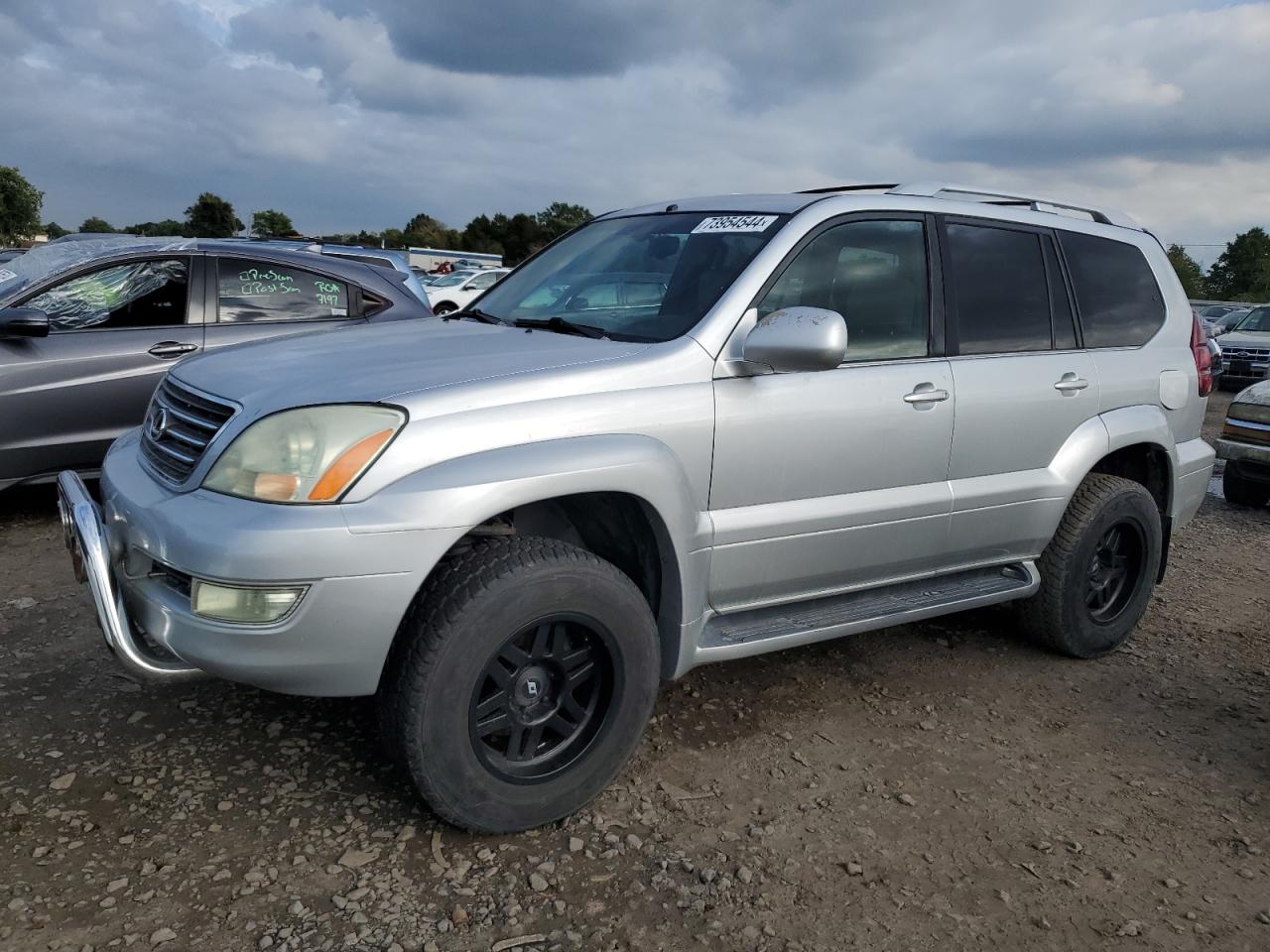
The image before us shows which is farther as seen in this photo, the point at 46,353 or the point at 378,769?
the point at 46,353

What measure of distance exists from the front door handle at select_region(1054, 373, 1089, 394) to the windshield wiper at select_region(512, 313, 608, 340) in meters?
1.86

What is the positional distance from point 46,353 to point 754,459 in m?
4.20

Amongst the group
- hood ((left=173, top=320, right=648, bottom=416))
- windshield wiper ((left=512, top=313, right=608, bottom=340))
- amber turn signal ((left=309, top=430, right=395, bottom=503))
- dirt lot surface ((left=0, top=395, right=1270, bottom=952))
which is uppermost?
windshield wiper ((left=512, top=313, right=608, bottom=340))

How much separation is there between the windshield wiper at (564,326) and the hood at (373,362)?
6 cm

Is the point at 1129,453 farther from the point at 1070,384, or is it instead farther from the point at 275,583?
the point at 275,583

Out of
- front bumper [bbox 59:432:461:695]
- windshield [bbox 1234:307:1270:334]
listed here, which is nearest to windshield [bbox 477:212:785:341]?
front bumper [bbox 59:432:461:695]

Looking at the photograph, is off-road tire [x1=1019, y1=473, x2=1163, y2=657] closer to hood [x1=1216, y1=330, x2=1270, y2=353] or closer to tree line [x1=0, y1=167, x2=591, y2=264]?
hood [x1=1216, y1=330, x2=1270, y2=353]

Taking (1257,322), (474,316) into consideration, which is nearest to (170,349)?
(474,316)

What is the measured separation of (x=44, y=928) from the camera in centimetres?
226

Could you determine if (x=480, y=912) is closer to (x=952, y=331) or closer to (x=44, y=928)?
(x=44, y=928)

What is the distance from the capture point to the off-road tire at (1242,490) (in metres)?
7.49

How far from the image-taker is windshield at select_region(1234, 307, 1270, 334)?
16016 mm

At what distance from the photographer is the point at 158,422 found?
2990 millimetres

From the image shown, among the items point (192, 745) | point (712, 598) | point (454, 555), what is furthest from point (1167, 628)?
point (192, 745)
